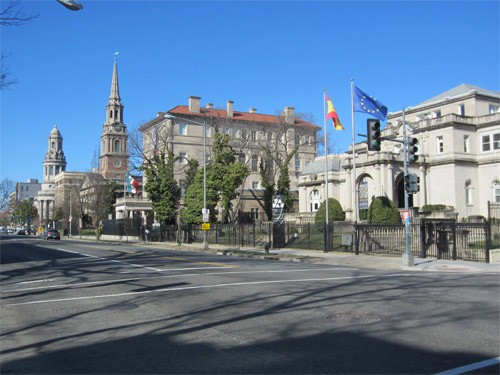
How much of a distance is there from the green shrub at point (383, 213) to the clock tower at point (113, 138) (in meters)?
94.6

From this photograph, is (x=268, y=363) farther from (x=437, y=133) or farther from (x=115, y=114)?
(x=115, y=114)

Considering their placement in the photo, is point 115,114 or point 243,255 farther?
point 115,114

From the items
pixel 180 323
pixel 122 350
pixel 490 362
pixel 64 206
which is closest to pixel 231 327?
pixel 180 323

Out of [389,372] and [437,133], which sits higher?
[437,133]

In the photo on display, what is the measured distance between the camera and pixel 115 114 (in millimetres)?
133375

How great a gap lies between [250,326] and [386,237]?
849 inches

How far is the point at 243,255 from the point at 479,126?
40598mm

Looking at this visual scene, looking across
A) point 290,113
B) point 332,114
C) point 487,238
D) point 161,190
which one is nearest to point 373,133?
point 487,238

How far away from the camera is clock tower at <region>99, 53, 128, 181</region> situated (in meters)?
128

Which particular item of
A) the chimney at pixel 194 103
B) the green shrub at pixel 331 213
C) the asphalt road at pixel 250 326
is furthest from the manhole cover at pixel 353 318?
the chimney at pixel 194 103

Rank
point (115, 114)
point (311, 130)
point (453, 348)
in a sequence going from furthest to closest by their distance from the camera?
point (115, 114), point (311, 130), point (453, 348)

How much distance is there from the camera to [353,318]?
904cm

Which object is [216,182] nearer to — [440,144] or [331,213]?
[331,213]

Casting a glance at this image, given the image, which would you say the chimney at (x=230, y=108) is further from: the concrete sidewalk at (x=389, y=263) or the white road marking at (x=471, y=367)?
the white road marking at (x=471, y=367)
